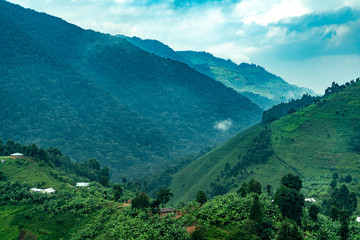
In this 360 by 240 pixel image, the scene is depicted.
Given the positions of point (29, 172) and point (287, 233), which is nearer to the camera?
point (287, 233)

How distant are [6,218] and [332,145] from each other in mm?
165275

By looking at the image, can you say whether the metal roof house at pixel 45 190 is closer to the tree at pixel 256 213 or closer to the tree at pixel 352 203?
the tree at pixel 256 213

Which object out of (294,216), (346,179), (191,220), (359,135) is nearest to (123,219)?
(191,220)

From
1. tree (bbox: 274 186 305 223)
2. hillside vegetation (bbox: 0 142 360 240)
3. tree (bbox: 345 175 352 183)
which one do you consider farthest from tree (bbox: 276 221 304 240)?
tree (bbox: 345 175 352 183)

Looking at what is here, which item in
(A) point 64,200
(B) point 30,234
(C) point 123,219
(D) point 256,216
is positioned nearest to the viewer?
(D) point 256,216

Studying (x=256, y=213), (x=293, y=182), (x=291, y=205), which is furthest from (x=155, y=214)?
(x=293, y=182)

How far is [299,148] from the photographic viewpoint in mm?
183000

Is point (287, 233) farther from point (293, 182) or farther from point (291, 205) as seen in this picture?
point (293, 182)

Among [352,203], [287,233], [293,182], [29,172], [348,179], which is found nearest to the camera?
[287,233]

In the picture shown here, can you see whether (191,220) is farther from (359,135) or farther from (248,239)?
(359,135)

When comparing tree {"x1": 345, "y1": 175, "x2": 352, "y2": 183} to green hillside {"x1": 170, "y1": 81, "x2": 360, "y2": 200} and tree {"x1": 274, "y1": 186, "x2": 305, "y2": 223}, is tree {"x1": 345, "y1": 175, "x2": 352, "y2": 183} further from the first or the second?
tree {"x1": 274, "y1": 186, "x2": 305, "y2": 223}

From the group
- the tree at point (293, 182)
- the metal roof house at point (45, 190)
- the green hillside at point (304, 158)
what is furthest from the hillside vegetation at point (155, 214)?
the green hillside at point (304, 158)

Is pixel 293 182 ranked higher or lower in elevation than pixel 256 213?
higher

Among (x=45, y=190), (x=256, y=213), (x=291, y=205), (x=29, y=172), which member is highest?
(x=291, y=205)
